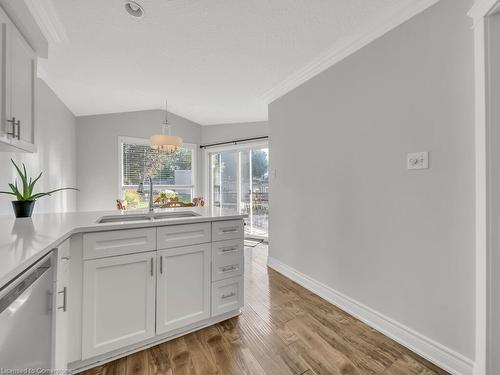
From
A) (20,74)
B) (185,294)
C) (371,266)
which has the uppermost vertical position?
(20,74)

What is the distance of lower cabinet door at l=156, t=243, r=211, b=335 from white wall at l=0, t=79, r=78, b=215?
162 cm

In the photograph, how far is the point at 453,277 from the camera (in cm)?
144

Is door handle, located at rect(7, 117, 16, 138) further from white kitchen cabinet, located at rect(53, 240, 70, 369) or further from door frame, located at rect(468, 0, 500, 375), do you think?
door frame, located at rect(468, 0, 500, 375)

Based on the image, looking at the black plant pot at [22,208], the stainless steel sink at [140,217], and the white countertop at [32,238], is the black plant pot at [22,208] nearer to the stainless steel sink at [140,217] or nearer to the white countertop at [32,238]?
the white countertop at [32,238]

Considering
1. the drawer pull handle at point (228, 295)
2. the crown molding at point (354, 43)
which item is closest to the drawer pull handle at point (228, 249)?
the drawer pull handle at point (228, 295)

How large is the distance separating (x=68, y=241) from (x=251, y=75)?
7.99 feet

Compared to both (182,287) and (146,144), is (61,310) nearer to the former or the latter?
(182,287)

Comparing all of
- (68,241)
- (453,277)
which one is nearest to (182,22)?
(68,241)

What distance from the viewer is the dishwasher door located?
2.26 feet

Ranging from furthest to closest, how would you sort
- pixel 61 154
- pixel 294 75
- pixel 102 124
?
pixel 102 124
pixel 61 154
pixel 294 75

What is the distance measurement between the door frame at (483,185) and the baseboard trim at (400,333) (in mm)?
139

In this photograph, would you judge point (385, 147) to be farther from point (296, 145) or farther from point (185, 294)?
point (185, 294)

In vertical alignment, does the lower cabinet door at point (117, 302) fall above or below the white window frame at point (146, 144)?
below

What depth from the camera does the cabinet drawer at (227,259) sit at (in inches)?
73.7
